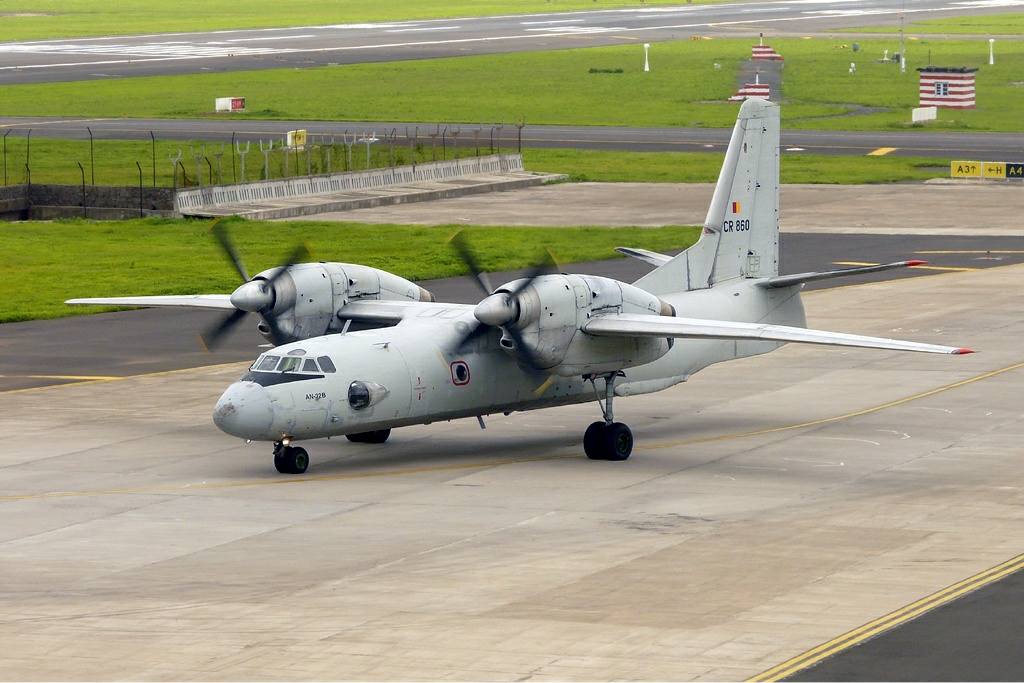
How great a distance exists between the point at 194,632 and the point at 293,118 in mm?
93810

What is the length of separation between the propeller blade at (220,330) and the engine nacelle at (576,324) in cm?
654

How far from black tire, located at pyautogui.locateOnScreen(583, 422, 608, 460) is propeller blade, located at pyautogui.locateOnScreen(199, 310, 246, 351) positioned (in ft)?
25.8

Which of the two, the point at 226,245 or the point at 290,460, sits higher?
the point at 226,245

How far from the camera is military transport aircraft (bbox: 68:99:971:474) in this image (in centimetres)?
3081

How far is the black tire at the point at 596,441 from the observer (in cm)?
3291

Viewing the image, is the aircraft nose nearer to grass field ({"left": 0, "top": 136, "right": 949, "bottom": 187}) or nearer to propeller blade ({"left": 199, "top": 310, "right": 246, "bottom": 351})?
propeller blade ({"left": 199, "top": 310, "right": 246, "bottom": 351})

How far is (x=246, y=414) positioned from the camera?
29.9m

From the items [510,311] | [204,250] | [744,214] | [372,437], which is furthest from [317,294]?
[204,250]

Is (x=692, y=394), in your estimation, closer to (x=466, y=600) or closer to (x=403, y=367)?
(x=403, y=367)

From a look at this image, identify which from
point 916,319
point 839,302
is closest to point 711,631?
point 916,319

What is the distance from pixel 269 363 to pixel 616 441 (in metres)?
7.26

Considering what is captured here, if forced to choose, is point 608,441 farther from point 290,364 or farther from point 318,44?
point 318,44

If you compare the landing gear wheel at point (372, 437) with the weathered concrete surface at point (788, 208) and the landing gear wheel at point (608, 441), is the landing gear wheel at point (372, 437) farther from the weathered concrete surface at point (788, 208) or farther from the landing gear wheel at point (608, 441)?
the weathered concrete surface at point (788, 208)

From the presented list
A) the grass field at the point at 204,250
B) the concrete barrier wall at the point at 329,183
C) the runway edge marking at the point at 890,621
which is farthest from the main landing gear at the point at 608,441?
the concrete barrier wall at the point at 329,183
